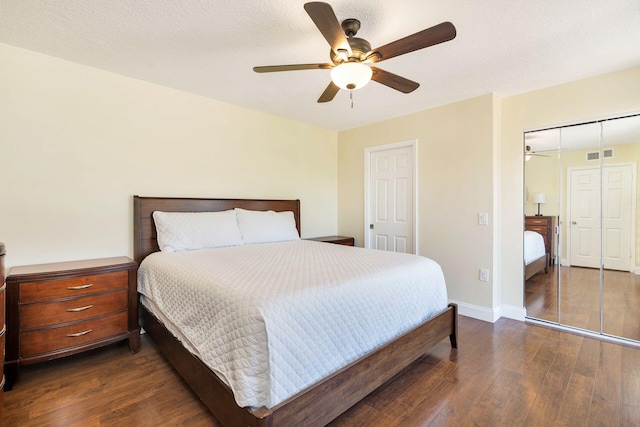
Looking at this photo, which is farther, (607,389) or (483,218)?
(483,218)

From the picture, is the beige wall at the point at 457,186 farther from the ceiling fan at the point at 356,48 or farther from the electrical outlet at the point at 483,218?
the ceiling fan at the point at 356,48

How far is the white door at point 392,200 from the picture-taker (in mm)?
3750

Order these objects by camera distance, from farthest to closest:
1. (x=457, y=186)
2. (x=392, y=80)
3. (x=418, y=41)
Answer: (x=457, y=186)
(x=392, y=80)
(x=418, y=41)

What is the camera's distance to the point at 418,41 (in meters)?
1.60

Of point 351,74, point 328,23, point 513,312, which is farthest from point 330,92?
point 513,312

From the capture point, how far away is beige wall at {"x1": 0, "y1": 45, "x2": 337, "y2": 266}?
7.29 feet

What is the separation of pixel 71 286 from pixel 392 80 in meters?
2.65

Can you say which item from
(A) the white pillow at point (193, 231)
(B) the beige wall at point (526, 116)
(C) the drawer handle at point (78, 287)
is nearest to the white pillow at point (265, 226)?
(A) the white pillow at point (193, 231)

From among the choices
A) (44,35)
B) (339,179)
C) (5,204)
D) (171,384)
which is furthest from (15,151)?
(339,179)

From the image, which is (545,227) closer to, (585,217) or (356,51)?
(585,217)

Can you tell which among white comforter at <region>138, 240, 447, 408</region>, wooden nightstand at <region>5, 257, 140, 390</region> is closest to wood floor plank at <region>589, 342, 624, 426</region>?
white comforter at <region>138, 240, 447, 408</region>

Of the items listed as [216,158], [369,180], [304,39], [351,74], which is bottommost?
[369,180]

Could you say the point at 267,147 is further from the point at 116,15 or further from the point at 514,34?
the point at 514,34

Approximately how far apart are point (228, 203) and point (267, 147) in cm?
92
